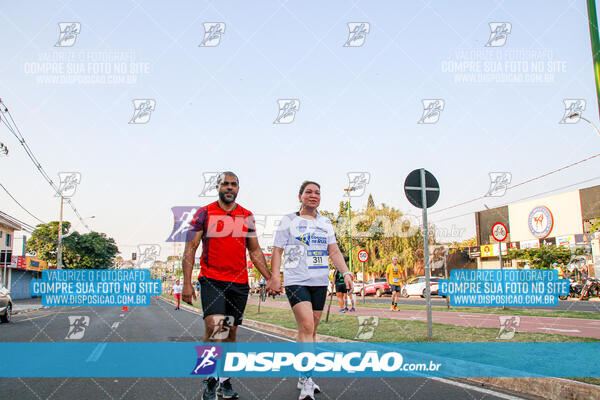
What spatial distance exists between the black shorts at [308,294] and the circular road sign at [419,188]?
13.6 feet

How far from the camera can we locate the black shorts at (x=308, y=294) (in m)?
4.52

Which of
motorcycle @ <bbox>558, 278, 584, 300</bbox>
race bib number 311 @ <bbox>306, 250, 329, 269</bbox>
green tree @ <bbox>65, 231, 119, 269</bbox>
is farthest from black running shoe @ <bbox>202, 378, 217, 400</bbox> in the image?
green tree @ <bbox>65, 231, 119, 269</bbox>

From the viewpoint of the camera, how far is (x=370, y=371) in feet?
18.6

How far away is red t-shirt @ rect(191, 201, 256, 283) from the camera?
164 inches

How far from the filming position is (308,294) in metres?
4.59

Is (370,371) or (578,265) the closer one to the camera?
(370,371)

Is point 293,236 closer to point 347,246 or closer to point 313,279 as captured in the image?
point 313,279

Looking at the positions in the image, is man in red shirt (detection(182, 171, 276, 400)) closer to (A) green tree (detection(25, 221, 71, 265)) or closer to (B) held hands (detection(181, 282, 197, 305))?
(B) held hands (detection(181, 282, 197, 305))

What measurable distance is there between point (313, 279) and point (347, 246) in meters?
40.7

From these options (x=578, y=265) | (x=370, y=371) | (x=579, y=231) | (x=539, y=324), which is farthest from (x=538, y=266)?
(x=370, y=371)

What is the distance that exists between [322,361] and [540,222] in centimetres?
3603

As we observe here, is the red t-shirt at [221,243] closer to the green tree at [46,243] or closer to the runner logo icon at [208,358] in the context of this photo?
the runner logo icon at [208,358]

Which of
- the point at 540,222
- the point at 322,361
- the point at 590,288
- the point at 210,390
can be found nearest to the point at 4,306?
the point at 322,361

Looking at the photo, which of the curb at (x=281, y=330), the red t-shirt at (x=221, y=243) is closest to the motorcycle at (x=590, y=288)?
the curb at (x=281, y=330)
